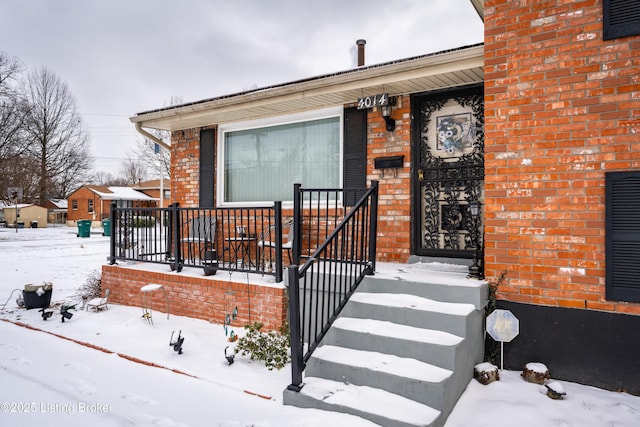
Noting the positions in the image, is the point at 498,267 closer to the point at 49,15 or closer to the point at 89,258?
the point at 89,258

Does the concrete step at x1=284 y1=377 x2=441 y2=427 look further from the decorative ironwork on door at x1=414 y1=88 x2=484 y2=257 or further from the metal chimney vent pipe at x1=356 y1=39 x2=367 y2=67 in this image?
the metal chimney vent pipe at x1=356 y1=39 x2=367 y2=67

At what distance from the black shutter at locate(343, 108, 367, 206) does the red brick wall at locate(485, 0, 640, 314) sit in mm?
1871

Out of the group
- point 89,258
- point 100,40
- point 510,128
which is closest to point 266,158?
point 510,128

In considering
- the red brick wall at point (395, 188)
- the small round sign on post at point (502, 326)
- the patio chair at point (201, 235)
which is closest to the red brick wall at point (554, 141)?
the small round sign on post at point (502, 326)

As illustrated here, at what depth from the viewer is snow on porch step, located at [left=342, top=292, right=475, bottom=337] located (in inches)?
112

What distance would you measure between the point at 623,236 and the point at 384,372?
207cm

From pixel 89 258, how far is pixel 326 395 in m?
10.7

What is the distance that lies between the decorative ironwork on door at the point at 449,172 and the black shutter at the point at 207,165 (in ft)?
11.5

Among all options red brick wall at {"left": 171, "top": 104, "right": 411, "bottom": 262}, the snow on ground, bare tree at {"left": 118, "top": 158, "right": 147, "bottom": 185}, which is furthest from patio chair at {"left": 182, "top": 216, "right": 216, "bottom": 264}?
bare tree at {"left": 118, "top": 158, "right": 147, "bottom": 185}

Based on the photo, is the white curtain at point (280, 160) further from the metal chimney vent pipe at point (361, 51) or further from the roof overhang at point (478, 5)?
the roof overhang at point (478, 5)

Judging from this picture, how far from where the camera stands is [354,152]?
507cm

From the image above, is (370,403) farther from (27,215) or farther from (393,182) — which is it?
(27,215)

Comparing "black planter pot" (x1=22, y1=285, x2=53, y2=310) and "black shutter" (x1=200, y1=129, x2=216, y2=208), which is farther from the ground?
"black shutter" (x1=200, y1=129, x2=216, y2=208)

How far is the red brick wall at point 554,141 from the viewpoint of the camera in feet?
9.49
